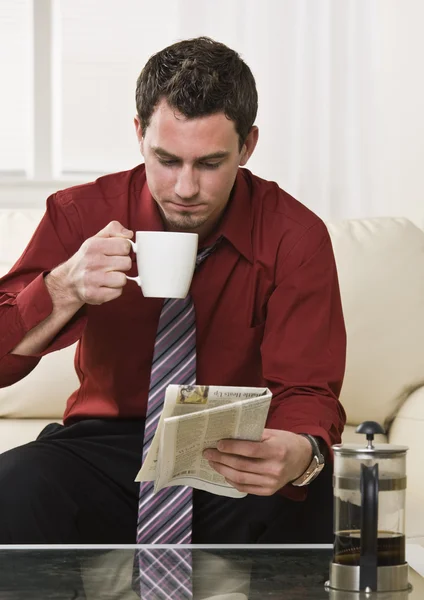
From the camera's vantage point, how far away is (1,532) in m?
1.48

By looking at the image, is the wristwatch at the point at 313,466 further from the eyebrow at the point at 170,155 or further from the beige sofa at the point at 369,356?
the beige sofa at the point at 369,356

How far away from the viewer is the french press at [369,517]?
42.6 inches

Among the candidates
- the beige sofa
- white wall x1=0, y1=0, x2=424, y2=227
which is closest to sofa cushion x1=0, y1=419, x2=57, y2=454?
the beige sofa

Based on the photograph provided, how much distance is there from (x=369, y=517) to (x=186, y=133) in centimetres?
75

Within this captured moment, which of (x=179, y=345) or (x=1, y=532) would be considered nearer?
(x=1, y=532)

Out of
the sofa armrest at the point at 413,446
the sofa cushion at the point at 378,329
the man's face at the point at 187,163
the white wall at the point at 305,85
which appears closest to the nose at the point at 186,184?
the man's face at the point at 187,163

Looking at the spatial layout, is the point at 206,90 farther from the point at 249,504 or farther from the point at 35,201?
the point at 35,201

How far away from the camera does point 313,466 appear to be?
149cm

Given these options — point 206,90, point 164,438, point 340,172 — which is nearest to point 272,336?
point 206,90

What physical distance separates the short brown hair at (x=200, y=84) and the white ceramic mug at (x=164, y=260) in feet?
0.96

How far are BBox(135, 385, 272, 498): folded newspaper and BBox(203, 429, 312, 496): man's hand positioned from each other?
0.05ft

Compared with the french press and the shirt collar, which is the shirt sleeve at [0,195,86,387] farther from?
the french press

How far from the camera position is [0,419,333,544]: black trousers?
4.91ft

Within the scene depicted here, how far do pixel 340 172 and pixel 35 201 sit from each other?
0.95m
